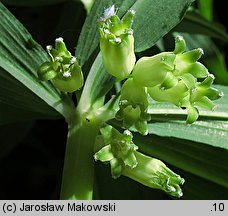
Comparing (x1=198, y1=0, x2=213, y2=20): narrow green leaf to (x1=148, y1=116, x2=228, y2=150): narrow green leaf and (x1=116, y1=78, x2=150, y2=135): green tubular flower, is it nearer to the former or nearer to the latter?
(x1=148, y1=116, x2=228, y2=150): narrow green leaf

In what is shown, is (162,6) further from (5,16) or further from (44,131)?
(44,131)

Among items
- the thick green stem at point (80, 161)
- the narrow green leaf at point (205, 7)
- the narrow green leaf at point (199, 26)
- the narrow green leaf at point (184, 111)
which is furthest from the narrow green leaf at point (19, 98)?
the narrow green leaf at point (205, 7)

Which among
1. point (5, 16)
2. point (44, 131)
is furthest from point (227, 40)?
point (5, 16)

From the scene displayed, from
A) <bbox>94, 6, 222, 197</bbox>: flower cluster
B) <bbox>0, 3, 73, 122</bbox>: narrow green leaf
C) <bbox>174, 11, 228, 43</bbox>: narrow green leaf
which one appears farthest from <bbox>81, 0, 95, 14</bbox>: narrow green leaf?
<bbox>94, 6, 222, 197</bbox>: flower cluster

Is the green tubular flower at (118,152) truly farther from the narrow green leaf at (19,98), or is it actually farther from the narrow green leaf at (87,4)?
the narrow green leaf at (87,4)

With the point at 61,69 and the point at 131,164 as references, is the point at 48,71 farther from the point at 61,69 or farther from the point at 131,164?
the point at 131,164

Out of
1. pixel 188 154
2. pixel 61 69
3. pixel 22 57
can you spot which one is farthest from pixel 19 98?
pixel 188 154

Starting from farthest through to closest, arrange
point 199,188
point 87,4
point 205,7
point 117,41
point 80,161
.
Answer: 1. point 205,7
2. point 87,4
3. point 199,188
4. point 80,161
5. point 117,41
